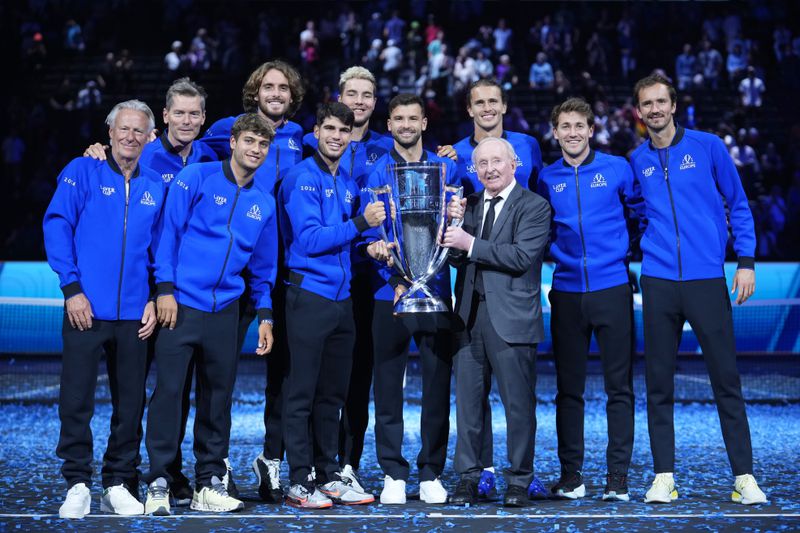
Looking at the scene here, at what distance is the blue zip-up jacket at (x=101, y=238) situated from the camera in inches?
212

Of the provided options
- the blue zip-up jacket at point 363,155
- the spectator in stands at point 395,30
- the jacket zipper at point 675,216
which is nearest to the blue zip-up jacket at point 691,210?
the jacket zipper at point 675,216

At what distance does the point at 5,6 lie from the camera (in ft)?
72.5

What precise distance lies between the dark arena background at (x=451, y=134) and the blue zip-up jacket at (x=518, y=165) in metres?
1.95

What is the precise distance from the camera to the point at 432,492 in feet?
18.8

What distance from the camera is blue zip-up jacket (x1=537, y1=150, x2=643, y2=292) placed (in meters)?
5.91

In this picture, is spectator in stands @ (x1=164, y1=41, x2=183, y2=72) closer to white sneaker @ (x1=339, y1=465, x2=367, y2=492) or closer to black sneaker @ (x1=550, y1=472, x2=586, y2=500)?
white sneaker @ (x1=339, y1=465, x2=367, y2=492)

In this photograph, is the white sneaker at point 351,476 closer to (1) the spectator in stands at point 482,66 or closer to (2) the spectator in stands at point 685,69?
(1) the spectator in stands at point 482,66

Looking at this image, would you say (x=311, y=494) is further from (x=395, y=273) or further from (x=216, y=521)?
(x=395, y=273)

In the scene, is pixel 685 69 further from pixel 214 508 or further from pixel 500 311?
pixel 214 508

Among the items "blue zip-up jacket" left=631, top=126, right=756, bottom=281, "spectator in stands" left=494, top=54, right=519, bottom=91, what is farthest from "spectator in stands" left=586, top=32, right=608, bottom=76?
"blue zip-up jacket" left=631, top=126, right=756, bottom=281

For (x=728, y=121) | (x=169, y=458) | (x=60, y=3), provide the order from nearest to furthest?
(x=169, y=458) < (x=728, y=121) < (x=60, y=3)

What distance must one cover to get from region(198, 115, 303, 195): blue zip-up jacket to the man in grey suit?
3.97 feet

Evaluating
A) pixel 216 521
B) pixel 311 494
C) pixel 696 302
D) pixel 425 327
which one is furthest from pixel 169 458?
pixel 696 302

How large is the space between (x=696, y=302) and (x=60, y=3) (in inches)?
802
